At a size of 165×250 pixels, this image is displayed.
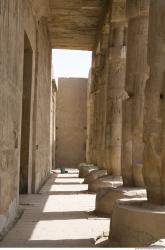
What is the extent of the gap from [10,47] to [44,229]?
106 inches

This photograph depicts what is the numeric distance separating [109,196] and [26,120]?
336 centimetres

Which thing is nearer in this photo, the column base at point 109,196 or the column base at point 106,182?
the column base at point 109,196

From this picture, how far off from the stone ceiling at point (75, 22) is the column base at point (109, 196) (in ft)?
26.3

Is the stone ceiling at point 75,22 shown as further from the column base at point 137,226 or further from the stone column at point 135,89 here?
the column base at point 137,226

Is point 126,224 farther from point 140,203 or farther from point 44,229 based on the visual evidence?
point 44,229

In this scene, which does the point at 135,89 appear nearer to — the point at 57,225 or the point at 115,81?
the point at 57,225

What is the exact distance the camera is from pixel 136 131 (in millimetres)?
9445

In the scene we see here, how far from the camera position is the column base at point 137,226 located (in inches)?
205

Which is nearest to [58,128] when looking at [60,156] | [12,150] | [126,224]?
[60,156]

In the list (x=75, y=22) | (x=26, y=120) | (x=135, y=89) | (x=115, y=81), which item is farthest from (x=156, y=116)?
(x=75, y=22)

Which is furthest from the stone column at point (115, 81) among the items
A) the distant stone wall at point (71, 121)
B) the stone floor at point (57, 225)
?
the distant stone wall at point (71, 121)

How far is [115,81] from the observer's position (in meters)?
13.5

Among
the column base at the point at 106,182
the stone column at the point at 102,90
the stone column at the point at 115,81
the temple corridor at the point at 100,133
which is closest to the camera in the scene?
the temple corridor at the point at 100,133

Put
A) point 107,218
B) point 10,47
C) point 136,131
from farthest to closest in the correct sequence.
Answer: point 136,131
point 107,218
point 10,47
